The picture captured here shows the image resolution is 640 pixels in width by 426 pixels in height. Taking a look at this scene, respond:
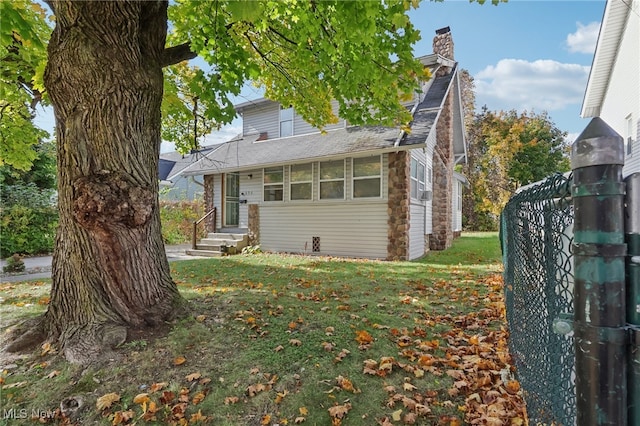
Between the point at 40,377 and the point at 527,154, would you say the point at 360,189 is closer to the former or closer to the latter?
the point at 40,377

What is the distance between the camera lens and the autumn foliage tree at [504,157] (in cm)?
2409

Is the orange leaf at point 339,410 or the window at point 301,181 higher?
the window at point 301,181

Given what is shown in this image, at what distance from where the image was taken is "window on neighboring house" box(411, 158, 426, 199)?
35.9 feet

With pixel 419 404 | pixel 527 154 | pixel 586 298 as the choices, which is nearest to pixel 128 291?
pixel 419 404

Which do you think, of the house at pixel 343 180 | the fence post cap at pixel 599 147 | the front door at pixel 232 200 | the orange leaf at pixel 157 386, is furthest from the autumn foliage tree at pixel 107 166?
the front door at pixel 232 200

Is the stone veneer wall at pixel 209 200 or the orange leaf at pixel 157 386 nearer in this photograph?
the orange leaf at pixel 157 386

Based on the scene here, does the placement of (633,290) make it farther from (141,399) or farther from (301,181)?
(301,181)

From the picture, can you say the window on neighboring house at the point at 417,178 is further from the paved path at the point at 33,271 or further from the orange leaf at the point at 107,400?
the paved path at the point at 33,271

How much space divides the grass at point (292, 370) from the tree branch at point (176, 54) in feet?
10.2

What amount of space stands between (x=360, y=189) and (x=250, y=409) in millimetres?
8795

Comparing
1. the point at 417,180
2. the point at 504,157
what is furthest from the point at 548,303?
the point at 504,157

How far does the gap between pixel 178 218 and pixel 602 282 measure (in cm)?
1830

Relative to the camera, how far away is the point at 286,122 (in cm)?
1359

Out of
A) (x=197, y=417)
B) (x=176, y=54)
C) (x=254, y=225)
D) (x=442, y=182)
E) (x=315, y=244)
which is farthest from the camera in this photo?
(x=442, y=182)
